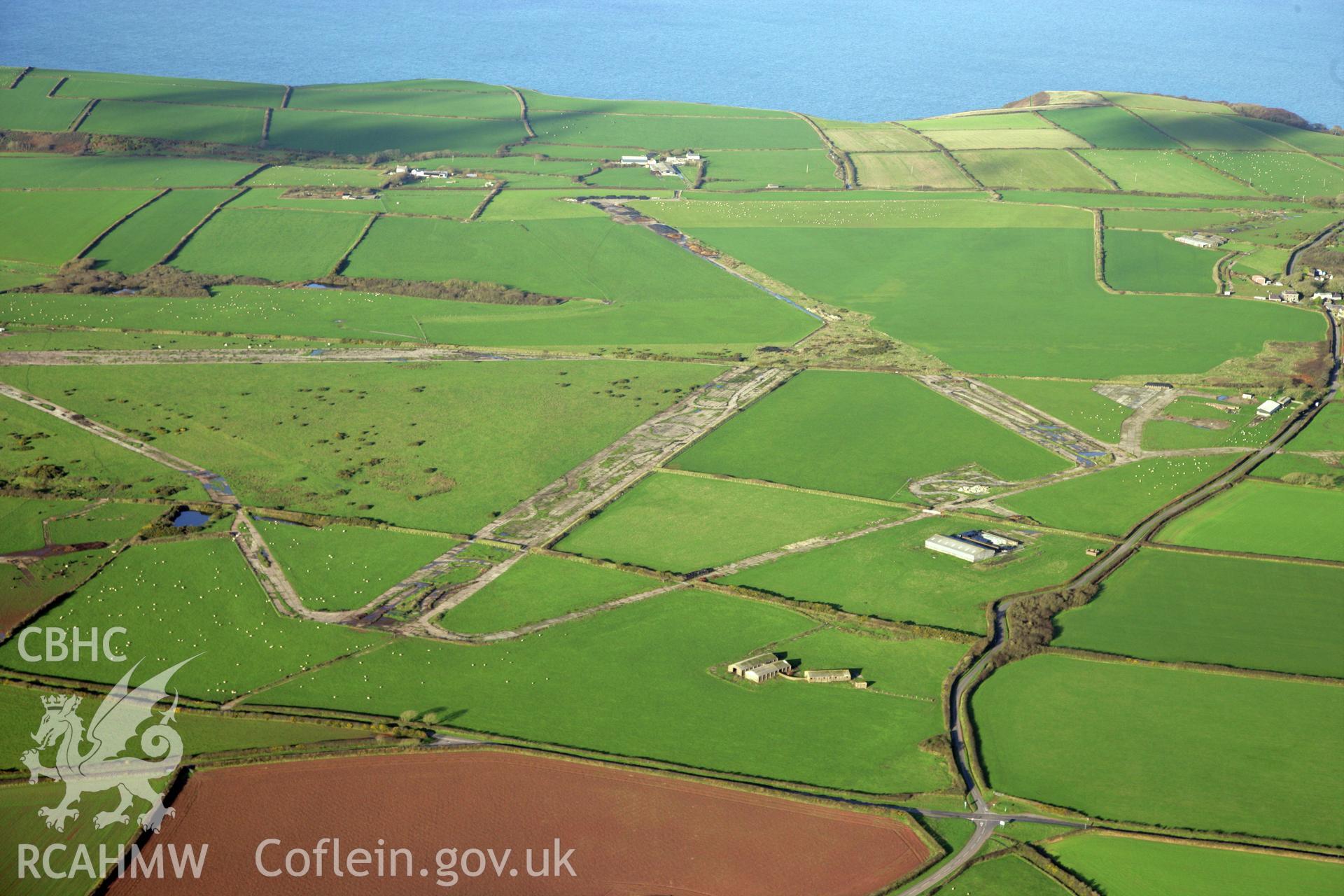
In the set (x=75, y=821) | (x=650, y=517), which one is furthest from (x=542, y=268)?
(x=75, y=821)

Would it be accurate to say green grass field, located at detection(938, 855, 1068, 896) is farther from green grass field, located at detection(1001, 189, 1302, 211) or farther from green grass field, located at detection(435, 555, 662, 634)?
green grass field, located at detection(1001, 189, 1302, 211)

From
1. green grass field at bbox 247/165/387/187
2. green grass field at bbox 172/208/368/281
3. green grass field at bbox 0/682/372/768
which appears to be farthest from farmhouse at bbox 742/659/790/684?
green grass field at bbox 247/165/387/187

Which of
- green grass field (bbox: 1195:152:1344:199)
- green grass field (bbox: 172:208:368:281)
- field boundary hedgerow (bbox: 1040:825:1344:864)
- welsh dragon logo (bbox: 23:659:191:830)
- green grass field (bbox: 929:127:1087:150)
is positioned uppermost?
green grass field (bbox: 929:127:1087:150)

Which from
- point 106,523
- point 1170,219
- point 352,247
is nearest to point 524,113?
point 352,247

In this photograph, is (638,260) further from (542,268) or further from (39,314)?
(39,314)

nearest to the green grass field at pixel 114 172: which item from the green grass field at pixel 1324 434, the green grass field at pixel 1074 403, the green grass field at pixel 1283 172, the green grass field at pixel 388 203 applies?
the green grass field at pixel 388 203
